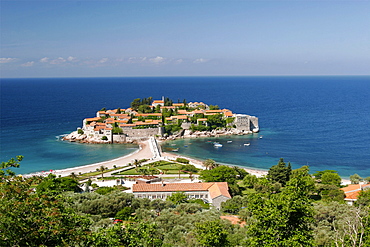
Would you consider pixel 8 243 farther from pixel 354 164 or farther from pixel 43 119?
pixel 43 119

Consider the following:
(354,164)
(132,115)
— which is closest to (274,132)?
(354,164)

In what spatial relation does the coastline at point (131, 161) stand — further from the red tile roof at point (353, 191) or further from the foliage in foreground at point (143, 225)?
the foliage in foreground at point (143, 225)

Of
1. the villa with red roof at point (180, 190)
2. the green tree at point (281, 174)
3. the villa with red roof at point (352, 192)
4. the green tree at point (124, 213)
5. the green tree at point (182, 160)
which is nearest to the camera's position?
the green tree at point (124, 213)

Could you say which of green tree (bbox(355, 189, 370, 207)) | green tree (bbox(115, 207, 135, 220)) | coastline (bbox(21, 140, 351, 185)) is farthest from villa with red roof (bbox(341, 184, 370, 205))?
green tree (bbox(115, 207, 135, 220))

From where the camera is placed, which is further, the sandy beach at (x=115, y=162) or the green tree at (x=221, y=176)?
the sandy beach at (x=115, y=162)

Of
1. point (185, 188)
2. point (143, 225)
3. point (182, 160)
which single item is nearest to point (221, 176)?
point (185, 188)

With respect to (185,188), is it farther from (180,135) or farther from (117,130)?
(180,135)

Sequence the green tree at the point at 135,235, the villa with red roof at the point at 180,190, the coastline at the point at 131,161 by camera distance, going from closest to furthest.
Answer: the green tree at the point at 135,235
the villa with red roof at the point at 180,190
the coastline at the point at 131,161

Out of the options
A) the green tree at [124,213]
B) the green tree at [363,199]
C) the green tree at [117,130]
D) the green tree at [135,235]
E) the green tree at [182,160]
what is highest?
the green tree at [135,235]

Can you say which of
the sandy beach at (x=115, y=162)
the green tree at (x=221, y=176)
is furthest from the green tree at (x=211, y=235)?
the sandy beach at (x=115, y=162)
